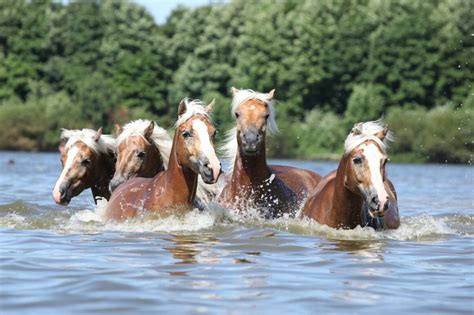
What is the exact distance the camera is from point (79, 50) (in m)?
68.5

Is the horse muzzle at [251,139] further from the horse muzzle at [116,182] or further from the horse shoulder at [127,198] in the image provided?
the horse muzzle at [116,182]

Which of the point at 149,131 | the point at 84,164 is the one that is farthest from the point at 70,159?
the point at 149,131

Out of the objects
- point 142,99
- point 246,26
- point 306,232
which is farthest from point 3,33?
point 306,232

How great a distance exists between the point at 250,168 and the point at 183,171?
4.45 ft

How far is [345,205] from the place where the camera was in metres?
9.58

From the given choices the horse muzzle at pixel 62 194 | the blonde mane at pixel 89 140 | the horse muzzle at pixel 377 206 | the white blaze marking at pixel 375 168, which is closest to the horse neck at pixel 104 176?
the blonde mane at pixel 89 140

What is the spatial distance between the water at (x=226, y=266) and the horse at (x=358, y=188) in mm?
157

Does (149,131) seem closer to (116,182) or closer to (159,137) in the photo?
(159,137)

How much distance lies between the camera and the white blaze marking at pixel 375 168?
28.5 ft

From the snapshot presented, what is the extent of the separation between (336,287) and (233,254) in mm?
1638

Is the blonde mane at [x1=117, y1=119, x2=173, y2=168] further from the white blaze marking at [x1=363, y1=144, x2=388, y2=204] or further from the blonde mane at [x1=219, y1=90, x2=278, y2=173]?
the white blaze marking at [x1=363, y1=144, x2=388, y2=204]

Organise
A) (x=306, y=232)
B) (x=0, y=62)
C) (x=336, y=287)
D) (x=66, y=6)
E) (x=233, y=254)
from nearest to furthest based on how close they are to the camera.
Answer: (x=336, y=287)
(x=233, y=254)
(x=306, y=232)
(x=0, y=62)
(x=66, y=6)

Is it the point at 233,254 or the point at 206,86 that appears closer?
the point at 233,254

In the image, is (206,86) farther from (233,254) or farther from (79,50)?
(233,254)
